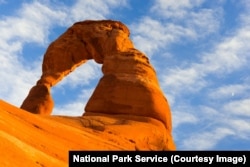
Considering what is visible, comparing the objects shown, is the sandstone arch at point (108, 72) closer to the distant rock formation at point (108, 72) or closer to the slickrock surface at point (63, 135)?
the distant rock formation at point (108, 72)

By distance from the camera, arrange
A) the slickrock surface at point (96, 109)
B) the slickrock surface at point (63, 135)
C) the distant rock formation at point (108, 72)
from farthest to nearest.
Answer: the distant rock formation at point (108, 72) < the slickrock surface at point (96, 109) < the slickrock surface at point (63, 135)

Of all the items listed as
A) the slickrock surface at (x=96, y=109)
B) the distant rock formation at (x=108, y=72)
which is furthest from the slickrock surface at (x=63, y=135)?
the distant rock formation at (x=108, y=72)

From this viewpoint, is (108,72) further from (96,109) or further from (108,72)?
(96,109)

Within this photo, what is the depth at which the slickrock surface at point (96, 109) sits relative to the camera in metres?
12.4

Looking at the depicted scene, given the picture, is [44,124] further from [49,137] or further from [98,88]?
[98,88]

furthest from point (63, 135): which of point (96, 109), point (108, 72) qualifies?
point (108, 72)

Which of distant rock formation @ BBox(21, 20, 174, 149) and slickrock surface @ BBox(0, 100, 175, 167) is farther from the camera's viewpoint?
distant rock formation @ BBox(21, 20, 174, 149)

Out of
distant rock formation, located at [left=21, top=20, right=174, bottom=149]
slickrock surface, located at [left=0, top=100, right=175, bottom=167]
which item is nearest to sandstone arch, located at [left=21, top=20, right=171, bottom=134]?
distant rock formation, located at [left=21, top=20, right=174, bottom=149]

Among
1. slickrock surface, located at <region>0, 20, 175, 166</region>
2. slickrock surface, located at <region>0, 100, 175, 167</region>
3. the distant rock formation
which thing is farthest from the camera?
the distant rock formation

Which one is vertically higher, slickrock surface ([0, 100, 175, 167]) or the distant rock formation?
A: the distant rock formation

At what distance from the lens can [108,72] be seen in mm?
26688

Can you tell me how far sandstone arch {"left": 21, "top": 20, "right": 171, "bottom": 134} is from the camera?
24688mm

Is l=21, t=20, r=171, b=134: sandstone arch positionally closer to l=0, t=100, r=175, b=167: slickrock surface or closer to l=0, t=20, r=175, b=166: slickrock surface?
l=0, t=20, r=175, b=166: slickrock surface

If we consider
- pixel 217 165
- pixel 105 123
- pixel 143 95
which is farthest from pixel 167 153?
pixel 143 95
